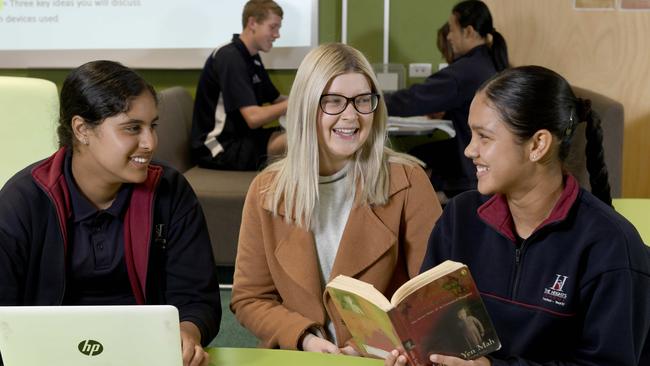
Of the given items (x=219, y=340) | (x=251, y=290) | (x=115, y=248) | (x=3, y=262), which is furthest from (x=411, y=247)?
(x=219, y=340)

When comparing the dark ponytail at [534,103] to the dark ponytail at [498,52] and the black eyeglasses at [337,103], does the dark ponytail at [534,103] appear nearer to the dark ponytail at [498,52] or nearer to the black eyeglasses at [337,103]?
the black eyeglasses at [337,103]

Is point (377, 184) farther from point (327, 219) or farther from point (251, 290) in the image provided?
point (251, 290)

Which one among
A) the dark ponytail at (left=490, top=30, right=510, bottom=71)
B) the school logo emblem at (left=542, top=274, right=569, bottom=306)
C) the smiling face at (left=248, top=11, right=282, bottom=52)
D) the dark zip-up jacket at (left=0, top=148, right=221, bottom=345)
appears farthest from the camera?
the smiling face at (left=248, top=11, right=282, bottom=52)

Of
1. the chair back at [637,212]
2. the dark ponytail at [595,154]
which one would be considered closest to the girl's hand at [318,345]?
the dark ponytail at [595,154]

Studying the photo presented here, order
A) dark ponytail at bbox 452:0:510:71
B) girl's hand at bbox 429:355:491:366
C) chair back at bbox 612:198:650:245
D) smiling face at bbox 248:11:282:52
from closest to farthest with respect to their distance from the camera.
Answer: girl's hand at bbox 429:355:491:366, chair back at bbox 612:198:650:245, dark ponytail at bbox 452:0:510:71, smiling face at bbox 248:11:282:52

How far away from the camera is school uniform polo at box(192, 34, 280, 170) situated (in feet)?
13.1

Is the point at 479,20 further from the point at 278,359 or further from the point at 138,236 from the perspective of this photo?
the point at 278,359

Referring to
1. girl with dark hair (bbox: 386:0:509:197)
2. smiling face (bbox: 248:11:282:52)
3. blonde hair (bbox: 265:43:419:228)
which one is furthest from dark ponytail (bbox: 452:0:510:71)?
blonde hair (bbox: 265:43:419:228)

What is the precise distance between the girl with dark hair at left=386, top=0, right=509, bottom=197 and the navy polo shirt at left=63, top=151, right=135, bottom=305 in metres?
2.23

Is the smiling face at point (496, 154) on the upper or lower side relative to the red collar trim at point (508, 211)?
upper

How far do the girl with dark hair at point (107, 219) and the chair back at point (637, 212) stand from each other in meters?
1.08

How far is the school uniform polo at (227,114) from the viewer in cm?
401

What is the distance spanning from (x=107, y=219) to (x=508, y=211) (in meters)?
0.82

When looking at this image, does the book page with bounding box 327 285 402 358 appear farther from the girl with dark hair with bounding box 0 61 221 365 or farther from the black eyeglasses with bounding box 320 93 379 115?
the black eyeglasses with bounding box 320 93 379 115
